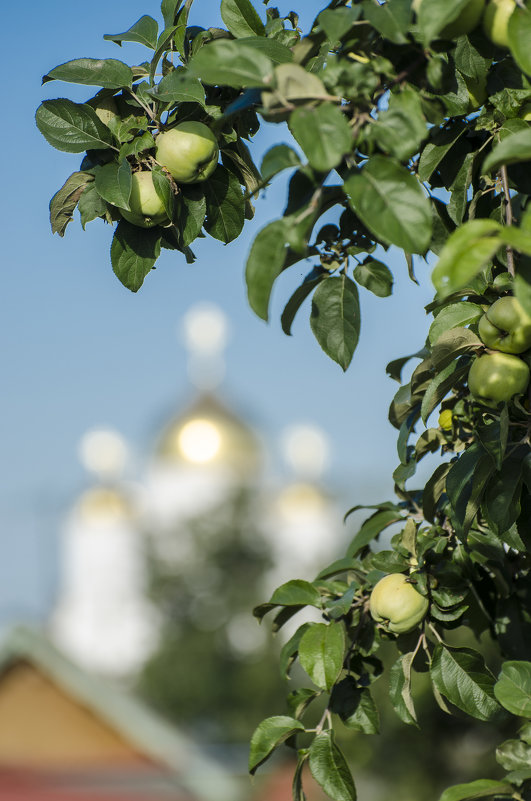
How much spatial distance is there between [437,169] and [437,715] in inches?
162

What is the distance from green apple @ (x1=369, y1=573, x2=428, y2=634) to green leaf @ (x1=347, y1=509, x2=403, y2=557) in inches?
8.4

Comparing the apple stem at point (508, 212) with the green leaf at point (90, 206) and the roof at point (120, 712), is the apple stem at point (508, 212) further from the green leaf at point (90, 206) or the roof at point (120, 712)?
the roof at point (120, 712)

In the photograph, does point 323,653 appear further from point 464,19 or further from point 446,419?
point 464,19

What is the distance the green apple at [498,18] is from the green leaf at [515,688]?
623 mm

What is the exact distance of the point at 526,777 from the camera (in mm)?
969

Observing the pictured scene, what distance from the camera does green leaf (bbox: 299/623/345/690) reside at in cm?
107

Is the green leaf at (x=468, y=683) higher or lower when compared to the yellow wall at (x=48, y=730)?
higher

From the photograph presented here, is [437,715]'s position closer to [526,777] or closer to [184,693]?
[526,777]

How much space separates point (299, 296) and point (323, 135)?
1.40 ft

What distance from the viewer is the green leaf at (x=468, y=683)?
1.12 m

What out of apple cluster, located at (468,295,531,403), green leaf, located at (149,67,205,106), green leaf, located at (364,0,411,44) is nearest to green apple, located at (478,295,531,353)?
apple cluster, located at (468,295,531,403)

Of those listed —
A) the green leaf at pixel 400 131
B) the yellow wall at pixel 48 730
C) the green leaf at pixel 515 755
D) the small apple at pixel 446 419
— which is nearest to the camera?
the green leaf at pixel 400 131

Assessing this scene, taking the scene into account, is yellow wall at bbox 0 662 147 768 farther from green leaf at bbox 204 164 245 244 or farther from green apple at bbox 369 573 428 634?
green leaf at bbox 204 164 245 244

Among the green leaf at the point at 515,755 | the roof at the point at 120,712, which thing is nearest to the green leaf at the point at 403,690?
the green leaf at the point at 515,755
